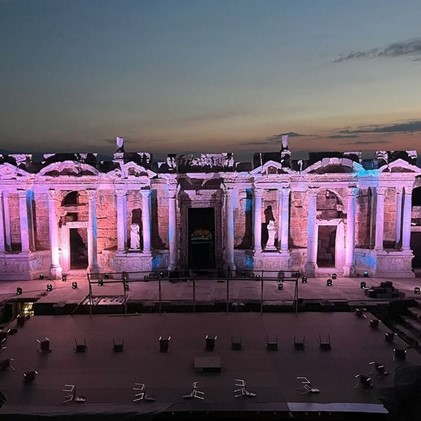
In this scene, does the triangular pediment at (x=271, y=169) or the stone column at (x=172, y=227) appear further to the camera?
the stone column at (x=172, y=227)

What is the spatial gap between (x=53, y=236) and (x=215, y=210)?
26.8ft

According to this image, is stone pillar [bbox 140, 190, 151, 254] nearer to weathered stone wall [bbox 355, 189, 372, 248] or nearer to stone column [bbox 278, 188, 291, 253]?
stone column [bbox 278, 188, 291, 253]

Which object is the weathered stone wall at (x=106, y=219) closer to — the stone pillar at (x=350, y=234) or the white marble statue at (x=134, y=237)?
the white marble statue at (x=134, y=237)

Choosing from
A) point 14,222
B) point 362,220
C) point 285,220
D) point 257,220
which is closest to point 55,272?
point 14,222

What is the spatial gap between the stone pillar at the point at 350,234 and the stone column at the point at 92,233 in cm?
1241

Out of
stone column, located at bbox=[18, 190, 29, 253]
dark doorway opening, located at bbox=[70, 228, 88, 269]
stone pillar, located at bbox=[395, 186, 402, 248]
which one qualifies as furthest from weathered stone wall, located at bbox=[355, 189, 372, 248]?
stone column, located at bbox=[18, 190, 29, 253]

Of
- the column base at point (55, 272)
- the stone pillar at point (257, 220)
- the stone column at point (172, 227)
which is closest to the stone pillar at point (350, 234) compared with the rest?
the stone pillar at point (257, 220)

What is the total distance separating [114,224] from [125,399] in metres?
14.5

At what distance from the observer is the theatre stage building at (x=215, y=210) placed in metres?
21.9

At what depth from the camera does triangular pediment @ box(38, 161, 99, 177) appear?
21.9m

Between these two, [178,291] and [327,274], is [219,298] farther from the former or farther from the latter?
[327,274]

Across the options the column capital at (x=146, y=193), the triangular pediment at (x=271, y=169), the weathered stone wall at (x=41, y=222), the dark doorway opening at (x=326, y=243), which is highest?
the triangular pediment at (x=271, y=169)

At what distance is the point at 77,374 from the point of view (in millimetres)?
10938

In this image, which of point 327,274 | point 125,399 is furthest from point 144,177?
point 125,399
